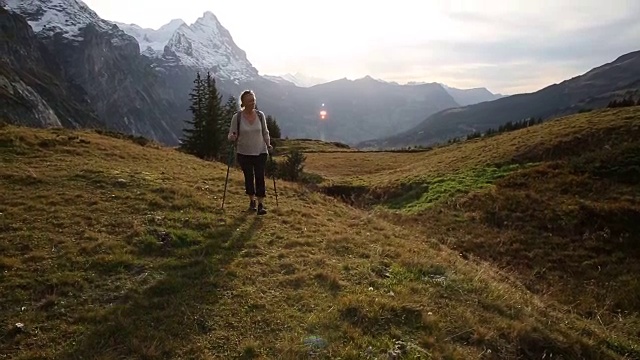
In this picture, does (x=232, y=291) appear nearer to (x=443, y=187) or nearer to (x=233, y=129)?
(x=233, y=129)

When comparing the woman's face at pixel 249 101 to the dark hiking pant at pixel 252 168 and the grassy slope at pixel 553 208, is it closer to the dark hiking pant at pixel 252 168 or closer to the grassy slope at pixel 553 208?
the dark hiking pant at pixel 252 168

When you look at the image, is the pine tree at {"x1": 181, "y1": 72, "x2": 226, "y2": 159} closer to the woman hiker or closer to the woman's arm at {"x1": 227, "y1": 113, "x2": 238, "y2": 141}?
the woman hiker

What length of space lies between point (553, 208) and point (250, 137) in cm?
1495

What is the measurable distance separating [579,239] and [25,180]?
20.4m

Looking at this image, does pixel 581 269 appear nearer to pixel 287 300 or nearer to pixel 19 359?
pixel 287 300

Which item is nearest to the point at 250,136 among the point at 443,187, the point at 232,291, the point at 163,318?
the point at 232,291

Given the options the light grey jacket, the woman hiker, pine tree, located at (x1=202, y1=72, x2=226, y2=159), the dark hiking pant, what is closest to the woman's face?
the woman hiker

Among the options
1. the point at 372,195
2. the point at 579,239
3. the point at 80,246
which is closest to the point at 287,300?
the point at 80,246

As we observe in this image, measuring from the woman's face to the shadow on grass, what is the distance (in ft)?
16.3

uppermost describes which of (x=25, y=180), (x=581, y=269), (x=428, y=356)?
(x=25, y=180)

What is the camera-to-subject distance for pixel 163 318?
23.3 ft

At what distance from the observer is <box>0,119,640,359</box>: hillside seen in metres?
6.70

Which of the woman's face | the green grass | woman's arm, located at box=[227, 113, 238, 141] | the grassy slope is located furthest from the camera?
the green grass

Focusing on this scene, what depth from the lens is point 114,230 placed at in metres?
10.6
